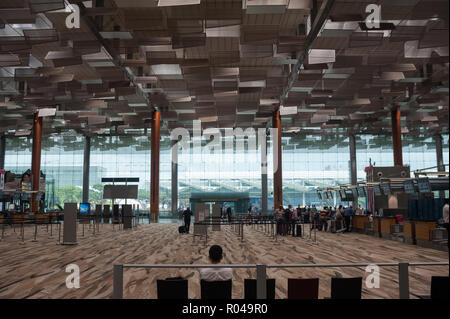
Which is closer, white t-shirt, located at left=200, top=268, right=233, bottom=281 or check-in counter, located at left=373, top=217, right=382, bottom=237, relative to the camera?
white t-shirt, located at left=200, top=268, right=233, bottom=281

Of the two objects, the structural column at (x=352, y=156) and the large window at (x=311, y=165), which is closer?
the structural column at (x=352, y=156)

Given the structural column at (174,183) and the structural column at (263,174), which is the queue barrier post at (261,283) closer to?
the structural column at (263,174)

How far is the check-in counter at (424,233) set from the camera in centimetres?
1440

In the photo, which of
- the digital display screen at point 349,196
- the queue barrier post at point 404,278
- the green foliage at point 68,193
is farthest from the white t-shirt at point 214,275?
the green foliage at point 68,193

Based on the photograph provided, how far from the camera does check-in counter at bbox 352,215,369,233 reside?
2158 cm

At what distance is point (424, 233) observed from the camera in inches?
582

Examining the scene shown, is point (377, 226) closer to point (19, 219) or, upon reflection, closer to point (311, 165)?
point (19, 219)

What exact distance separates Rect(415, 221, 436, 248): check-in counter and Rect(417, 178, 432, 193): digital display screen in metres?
1.25

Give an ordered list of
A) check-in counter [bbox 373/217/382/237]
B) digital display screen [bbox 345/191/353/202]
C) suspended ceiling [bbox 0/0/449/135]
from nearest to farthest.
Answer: suspended ceiling [bbox 0/0/449/135] → check-in counter [bbox 373/217/382/237] → digital display screen [bbox 345/191/353/202]

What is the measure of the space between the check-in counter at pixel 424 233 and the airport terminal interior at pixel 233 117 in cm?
8

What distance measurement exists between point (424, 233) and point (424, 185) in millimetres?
1841

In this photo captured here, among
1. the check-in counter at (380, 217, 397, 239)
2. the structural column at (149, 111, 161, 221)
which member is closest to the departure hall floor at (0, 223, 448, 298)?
the check-in counter at (380, 217, 397, 239)

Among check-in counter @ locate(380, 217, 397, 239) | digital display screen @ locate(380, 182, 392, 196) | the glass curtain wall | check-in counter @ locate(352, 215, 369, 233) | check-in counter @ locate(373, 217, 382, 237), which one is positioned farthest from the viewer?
the glass curtain wall

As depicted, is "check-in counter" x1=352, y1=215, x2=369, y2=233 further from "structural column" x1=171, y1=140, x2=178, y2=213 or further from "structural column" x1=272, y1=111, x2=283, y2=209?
"structural column" x1=171, y1=140, x2=178, y2=213
